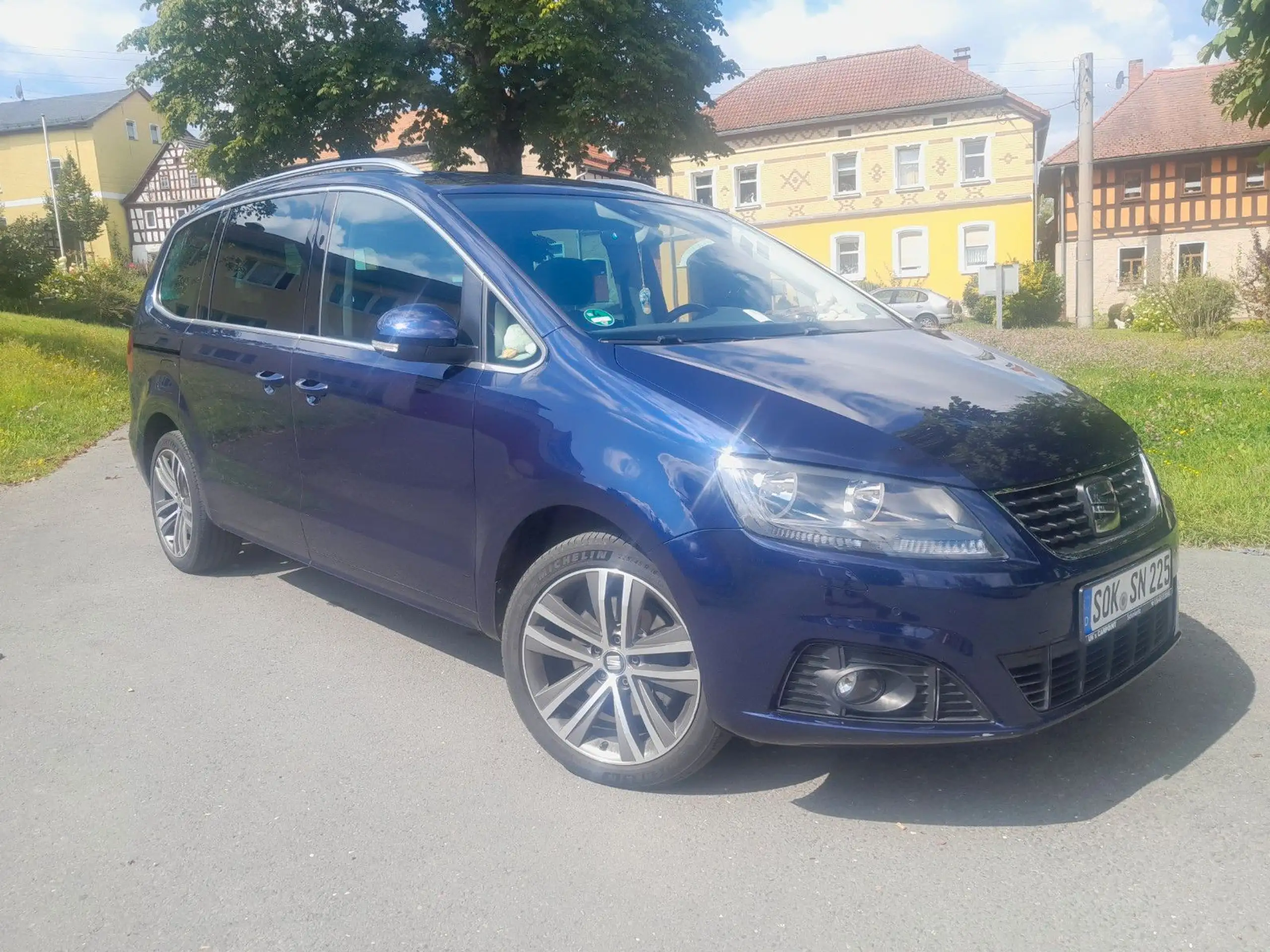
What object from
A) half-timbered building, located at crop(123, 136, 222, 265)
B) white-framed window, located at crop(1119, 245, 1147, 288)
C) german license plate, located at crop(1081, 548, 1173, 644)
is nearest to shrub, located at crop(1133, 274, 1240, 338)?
white-framed window, located at crop(1119, 245, 1147, 288)

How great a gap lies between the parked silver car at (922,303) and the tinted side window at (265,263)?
104 feet

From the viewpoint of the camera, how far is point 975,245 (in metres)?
44.7

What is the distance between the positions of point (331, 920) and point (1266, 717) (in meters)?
2.93

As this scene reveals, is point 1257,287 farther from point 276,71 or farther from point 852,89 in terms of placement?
point 852,89

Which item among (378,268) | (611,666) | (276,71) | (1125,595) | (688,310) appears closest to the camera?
(1125,595)

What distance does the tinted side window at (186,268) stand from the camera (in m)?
5.53

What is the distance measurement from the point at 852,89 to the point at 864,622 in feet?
158

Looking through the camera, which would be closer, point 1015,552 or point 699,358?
point 1015,552

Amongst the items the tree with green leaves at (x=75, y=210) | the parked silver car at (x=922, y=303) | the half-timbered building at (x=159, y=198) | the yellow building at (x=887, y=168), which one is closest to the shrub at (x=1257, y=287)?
the parked silver car at (x=922, y=303)

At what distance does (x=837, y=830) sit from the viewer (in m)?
3.12

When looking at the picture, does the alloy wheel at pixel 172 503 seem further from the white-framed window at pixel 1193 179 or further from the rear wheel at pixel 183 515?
the white-framed window at pixel 1193 179

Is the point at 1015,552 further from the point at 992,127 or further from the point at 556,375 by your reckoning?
the point at 992,127

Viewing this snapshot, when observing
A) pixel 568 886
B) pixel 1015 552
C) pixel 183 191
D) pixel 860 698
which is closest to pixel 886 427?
pixel 1015 552

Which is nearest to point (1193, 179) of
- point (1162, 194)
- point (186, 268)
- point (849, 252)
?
point (1162, 194)
